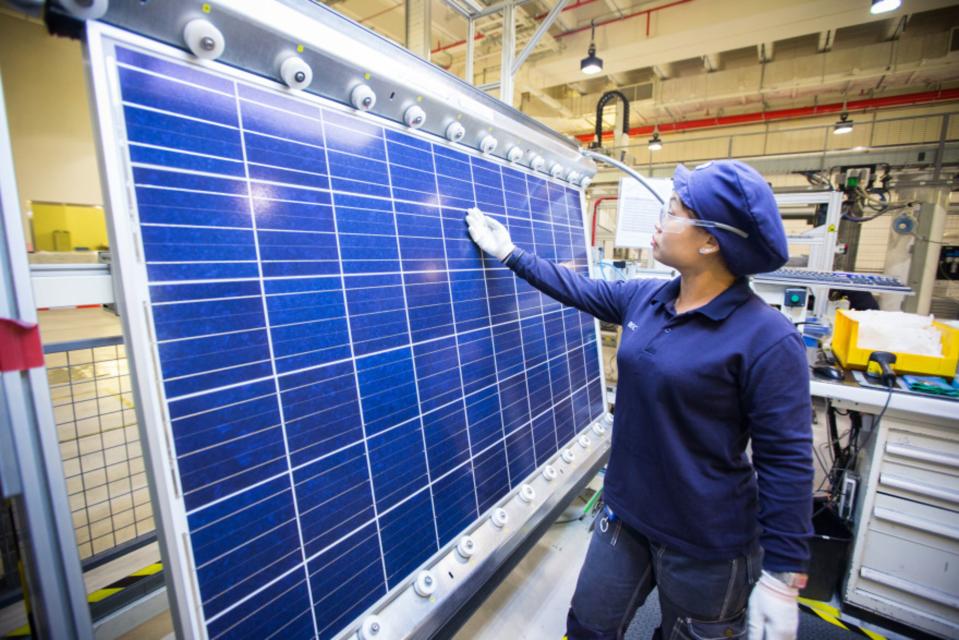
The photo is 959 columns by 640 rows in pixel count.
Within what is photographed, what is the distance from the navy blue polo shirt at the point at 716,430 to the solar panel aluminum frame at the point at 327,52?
2.92ft

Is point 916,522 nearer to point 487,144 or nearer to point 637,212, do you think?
point 637,212

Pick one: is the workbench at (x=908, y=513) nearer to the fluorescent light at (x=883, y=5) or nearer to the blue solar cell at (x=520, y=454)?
the blue solar cell at (x=520, y=454)

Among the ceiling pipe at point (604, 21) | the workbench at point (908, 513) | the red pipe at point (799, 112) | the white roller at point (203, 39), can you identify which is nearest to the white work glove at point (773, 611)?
the workbench at point (908, 513)

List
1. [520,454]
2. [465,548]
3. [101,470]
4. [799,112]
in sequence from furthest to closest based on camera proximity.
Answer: [799,112] < [101,470] < [520,454] < [465,548]

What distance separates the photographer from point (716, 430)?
104 centimetres

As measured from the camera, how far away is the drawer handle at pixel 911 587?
1732 millimetres

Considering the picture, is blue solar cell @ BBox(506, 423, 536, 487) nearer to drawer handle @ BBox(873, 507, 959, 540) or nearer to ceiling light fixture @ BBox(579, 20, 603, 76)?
drawer handle @ BBox(873, 507, 959, 540)

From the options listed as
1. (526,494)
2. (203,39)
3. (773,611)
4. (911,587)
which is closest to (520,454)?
(526,494)

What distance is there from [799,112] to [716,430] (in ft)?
28.4

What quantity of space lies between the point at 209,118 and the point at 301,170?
7.7 inches

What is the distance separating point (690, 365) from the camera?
103 cm

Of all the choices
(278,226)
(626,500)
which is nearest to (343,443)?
(278,226)

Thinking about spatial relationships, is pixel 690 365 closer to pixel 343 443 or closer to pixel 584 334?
pixel 343 443

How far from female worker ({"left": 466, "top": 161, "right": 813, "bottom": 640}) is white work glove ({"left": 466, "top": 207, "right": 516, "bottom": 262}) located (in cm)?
50
